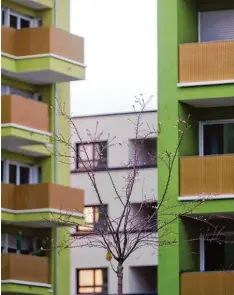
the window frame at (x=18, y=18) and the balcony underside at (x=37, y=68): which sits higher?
the window frame at (x=18, y=18)

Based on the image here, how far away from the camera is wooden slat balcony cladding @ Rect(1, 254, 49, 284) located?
50.6m

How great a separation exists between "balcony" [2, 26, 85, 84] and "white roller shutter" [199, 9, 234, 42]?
26.6ft

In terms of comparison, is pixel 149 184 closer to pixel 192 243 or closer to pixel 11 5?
pixel 11 5

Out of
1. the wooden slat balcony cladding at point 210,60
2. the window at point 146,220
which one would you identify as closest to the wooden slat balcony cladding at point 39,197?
the window at point 146,220

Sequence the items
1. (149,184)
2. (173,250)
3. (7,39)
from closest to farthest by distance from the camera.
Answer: (173,250) < (7,39) < (149,184)

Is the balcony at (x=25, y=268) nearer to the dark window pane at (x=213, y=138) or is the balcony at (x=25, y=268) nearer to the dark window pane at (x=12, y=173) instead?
the dark window pane at (x=12, y=173)

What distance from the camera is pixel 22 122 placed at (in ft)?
167

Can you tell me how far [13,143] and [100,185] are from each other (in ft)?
67.9

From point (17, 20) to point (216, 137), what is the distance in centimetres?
1140

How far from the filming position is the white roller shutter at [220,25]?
4422cm

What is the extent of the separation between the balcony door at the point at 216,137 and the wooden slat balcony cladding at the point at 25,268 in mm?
9011

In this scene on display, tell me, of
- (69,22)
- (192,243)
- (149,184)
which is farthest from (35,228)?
(149,184)

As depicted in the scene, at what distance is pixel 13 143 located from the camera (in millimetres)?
51844

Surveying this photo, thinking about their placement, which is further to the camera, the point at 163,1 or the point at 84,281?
the point at 84,281
